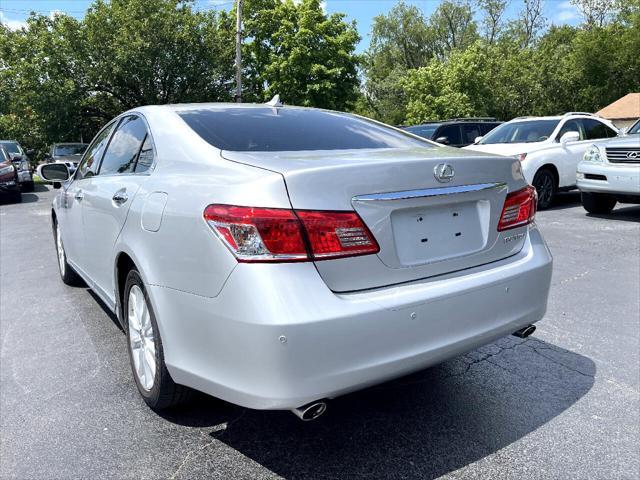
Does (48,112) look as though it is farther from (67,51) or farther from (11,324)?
(11,324)

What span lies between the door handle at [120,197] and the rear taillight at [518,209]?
1.97m

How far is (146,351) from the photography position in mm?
2836

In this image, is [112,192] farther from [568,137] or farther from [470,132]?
[470,132]

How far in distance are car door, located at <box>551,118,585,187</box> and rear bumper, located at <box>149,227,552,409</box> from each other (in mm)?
8436

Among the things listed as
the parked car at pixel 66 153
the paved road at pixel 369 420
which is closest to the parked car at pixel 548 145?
the paved road at pixel 369 420

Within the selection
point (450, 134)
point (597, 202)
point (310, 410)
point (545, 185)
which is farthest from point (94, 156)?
point (450, 134)

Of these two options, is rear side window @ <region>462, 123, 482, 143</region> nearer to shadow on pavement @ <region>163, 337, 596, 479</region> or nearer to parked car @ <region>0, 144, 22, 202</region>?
shadow on pavement @ <region>163, 337, 596, 479</region>

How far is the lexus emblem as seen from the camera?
240cm

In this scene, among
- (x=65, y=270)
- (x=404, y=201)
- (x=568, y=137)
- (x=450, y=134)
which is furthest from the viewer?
(x=450, y=134)

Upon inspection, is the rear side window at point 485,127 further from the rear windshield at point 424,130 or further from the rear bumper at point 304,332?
the rear bumper at point 304,332

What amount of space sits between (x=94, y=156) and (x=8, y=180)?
1109 cm

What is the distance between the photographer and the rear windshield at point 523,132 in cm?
1032

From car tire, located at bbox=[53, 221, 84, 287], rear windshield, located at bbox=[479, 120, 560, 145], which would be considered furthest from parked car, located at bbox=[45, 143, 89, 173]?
car tire, located at bbox=[53, 221, 84, 287]

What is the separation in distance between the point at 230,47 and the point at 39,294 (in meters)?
28.2
